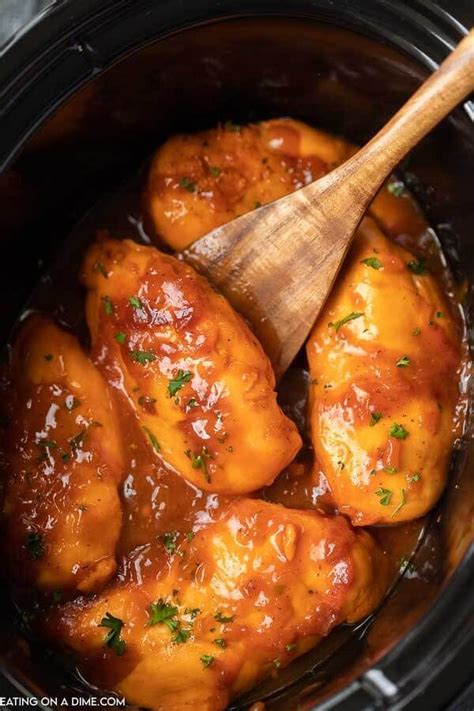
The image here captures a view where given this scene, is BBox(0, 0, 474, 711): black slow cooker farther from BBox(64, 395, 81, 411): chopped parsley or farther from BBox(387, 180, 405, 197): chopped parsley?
BBox(64, 395, 81, 411): chopped parsley

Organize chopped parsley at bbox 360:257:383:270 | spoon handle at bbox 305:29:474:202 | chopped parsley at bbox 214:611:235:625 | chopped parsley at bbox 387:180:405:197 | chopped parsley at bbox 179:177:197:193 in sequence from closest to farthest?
Answer: spoon handle at bbox 305:29:474:202 < chopped parsley at bbox 214:611:235:625 < chopped parsley at bbox 360:257:383:270 < chopped parsley at bbox 179:177:197:193 < chopped parsley at bbox 387:180:405:197

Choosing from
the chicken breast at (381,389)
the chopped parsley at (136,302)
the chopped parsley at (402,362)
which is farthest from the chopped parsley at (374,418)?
the chopped parsley at (136,302)

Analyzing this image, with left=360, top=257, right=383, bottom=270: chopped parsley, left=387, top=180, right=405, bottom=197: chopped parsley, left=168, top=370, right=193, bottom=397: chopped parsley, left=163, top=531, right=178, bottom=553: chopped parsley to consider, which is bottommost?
left=163, top=531, right=178, bottom=553: chopped parsley

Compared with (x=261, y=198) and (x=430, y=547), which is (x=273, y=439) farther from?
(x=261, y=198)

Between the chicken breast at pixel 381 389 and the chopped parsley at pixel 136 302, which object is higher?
the chopped parsley at pixel 136 302

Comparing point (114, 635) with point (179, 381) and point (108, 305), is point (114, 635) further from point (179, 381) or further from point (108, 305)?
point (108, 305)

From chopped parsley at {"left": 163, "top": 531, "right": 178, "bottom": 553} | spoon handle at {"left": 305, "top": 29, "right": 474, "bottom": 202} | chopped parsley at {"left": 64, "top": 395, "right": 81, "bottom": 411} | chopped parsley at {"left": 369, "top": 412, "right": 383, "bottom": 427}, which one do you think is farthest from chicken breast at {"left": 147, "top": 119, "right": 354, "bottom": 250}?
chopped parsley at {"left": 163, "top": 531, "right": 178, "bottom": 553}

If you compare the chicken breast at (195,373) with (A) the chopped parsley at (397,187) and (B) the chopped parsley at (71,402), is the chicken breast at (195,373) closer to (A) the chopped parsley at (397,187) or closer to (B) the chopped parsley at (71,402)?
(B) the chopped parsley at (71,402)
